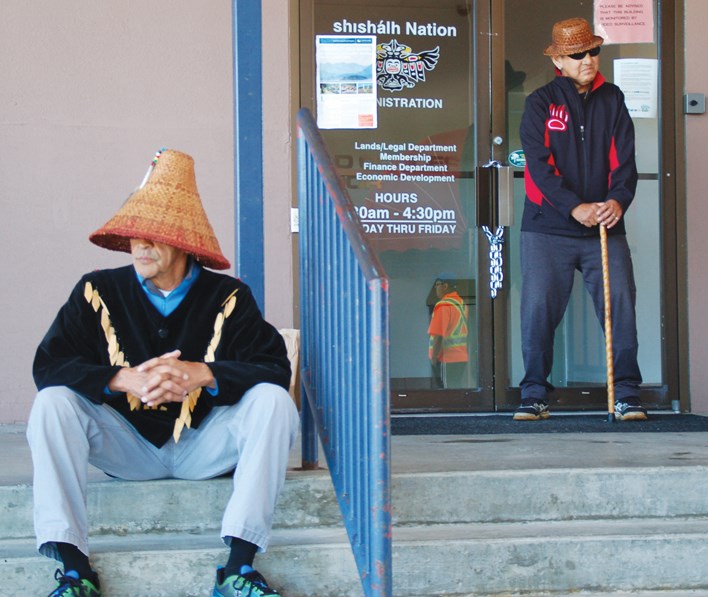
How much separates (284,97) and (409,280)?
1.10m

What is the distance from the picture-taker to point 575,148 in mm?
4910

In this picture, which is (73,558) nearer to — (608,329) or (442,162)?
(608,329)

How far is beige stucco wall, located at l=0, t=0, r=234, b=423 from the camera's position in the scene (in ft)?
16.4

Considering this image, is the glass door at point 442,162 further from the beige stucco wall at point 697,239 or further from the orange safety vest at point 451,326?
the beige stucco wall at point 697,239

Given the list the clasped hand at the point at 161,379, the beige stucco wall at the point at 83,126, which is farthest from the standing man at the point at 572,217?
the clasped hand at the point at 161,379

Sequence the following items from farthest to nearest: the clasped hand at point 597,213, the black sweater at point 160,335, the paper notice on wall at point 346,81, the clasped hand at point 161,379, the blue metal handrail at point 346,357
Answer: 1. the paper notice on wall at point 346,81
2. the clasped hand at point 597,213
3. the black sweater at point 160,335
4. the clasped hand at point 161,379
5. the blue metal handrail at point 346,357

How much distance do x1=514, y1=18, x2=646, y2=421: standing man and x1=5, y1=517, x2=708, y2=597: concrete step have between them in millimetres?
1709

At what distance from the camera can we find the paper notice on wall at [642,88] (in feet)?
18.1

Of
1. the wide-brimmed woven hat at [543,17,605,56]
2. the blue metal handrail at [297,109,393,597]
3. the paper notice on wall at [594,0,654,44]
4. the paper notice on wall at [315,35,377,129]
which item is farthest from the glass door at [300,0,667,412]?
the blue metal handrail at [297,109,393,597]

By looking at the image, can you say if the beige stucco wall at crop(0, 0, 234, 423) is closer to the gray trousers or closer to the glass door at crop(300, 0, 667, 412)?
the glass door at crop(300, 0, 667, 412)

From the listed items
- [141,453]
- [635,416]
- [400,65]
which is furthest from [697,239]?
[141,453]

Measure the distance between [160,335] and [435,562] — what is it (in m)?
1.02

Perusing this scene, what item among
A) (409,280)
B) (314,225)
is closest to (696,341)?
(409,280)

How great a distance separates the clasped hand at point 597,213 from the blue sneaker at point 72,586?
282cm
